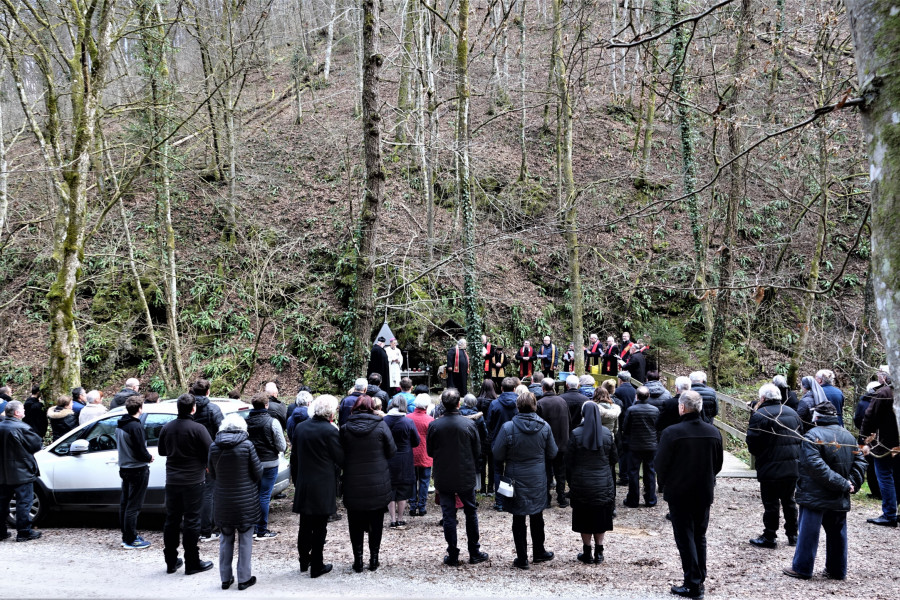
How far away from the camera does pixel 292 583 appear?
20.0 feet

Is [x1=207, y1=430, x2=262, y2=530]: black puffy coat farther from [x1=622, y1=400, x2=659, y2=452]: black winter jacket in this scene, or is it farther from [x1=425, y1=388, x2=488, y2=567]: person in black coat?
[x1=622, y1=400, x2=659, y2=452]: black winter jacket

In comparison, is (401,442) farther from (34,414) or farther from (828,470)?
(34,414)

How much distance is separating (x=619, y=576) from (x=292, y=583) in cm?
349

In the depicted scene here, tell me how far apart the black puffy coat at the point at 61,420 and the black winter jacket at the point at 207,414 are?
342cm

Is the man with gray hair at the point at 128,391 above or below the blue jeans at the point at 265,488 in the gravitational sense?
above

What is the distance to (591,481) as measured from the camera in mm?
6414

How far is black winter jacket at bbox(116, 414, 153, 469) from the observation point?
7062mm

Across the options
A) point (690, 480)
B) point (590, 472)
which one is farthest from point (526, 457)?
point (690, 480)

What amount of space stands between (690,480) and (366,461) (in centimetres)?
334

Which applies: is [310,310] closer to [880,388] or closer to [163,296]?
[163,296]

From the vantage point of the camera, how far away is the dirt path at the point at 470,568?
5848mm

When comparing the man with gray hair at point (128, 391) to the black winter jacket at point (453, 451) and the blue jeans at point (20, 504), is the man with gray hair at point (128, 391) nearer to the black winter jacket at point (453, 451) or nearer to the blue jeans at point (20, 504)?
the blue jeans at point (20, 504)

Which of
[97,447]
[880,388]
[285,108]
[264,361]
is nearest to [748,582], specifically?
[880,388]

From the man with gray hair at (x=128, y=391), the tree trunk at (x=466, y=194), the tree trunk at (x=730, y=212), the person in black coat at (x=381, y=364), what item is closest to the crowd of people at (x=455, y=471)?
the man with gray hair at (x=128, y=391)
